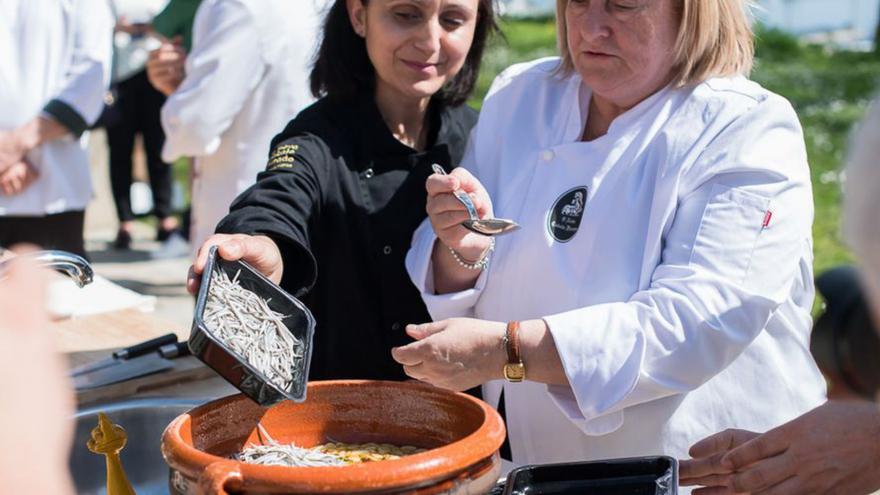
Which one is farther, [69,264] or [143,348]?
[143,348]

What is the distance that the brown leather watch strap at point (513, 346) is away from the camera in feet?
5.50

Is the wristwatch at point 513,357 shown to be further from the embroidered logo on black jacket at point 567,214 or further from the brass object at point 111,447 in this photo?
the brass object at point 111,447

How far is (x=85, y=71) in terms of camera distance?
3646mm

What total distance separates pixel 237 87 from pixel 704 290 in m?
2.16

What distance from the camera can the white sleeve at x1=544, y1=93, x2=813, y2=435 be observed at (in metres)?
1.69

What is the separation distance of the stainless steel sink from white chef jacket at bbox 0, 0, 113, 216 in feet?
5.25

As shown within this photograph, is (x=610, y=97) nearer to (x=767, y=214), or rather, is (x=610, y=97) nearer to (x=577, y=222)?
(x=577, y=222)

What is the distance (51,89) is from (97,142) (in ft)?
16.5

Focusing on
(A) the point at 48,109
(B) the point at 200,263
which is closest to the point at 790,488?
(B) the point at 200,263

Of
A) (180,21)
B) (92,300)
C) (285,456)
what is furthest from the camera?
(180,21)

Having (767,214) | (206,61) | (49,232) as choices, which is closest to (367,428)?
(767,214)

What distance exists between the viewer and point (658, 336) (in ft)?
5.55

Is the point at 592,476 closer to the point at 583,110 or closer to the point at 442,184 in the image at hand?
the point at 442,184

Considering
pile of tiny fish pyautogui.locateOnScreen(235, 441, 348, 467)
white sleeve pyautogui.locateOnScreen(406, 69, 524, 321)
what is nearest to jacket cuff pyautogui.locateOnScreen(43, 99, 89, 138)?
white sleeve pyautogui.locateOnScreen(406, 69, 524, 321)
